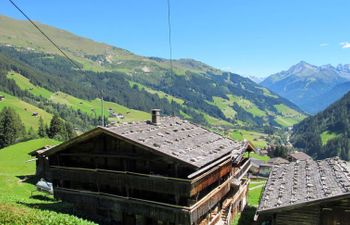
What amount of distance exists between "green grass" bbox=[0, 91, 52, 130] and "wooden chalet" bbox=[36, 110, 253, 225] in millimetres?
147871

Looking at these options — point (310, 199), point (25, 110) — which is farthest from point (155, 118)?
point (25, 110)

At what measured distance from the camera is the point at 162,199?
22.8m

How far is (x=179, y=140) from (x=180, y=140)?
0.13 m

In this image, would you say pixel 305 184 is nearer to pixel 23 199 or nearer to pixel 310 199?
pixel 310 199

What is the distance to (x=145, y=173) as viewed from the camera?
74.9ft

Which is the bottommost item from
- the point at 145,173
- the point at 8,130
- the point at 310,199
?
the point at 8,130

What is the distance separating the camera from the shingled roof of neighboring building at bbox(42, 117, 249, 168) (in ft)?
71.6

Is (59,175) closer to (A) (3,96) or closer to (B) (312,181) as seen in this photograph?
(B) (312,181)

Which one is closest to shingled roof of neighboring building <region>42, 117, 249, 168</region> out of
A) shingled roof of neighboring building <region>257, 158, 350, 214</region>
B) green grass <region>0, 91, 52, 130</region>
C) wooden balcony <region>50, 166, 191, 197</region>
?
wooden balcony <region>50, 166, 191, 197</region>

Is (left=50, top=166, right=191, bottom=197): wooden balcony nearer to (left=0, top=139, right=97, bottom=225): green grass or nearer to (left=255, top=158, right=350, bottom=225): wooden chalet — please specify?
(left=0, top=139, right=97, bottom=225): green grass

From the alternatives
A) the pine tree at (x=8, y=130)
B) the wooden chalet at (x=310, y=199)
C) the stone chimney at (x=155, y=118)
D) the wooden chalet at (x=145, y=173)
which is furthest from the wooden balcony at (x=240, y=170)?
the pine tree at (x=8, y=130)

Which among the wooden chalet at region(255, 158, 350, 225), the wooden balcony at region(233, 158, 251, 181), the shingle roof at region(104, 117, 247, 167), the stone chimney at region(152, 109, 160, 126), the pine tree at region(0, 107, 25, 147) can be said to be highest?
the stone chimney at region(152, 109, 160, 126)

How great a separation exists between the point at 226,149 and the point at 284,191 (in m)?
6.66

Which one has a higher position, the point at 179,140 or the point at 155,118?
the point at 155,118
